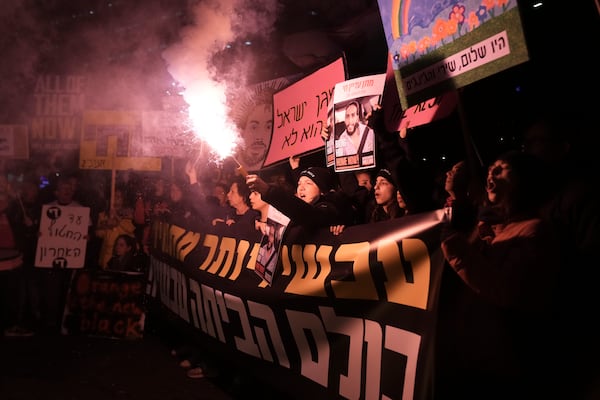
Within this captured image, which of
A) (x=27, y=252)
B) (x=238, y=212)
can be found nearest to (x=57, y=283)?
(x=27, y=252)

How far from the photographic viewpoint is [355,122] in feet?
13.1

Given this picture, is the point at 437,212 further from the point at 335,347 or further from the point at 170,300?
the point at 170,300

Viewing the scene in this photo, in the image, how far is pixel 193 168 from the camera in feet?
20.9

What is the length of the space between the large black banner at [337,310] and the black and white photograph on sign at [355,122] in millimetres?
1007

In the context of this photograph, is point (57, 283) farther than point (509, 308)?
Yes

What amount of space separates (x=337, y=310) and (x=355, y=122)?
1751mm

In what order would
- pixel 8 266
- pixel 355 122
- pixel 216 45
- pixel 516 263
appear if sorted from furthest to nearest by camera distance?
pixel 8 266 → pixel 216 45 → pixel 355 122 → pixel 516 263

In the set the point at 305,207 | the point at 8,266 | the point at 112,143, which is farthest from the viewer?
the point at 112,143

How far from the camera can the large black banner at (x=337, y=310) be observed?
2.23 meters

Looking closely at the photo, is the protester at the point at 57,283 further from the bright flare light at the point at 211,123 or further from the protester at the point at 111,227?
the bright flare light at the point at 211,123

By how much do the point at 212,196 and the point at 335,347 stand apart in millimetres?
3630

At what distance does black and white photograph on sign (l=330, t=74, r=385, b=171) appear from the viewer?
3.89 metres

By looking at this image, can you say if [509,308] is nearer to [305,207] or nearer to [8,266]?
[305,207]

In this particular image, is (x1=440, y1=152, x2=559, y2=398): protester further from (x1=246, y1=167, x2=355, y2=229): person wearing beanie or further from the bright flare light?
the bright flare light
